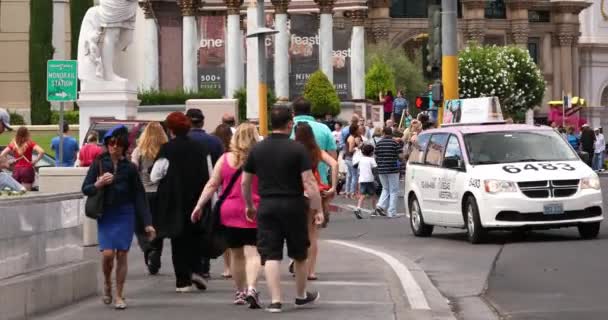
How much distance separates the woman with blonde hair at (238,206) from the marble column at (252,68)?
131 ft

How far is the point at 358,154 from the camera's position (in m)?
35.0

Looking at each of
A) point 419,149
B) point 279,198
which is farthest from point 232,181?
point 419,149

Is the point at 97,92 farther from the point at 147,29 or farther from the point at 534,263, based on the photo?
the point at 147,29

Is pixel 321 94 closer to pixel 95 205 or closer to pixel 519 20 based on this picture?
pixel 95 205

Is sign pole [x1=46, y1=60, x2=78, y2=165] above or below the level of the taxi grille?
above

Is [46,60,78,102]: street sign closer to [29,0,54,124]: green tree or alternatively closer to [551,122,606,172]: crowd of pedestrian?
[29,0,54,124]: green tree

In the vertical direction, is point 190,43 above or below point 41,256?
above

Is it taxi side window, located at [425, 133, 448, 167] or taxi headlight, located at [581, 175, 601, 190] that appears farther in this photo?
taxi side window, located at [425, 133, 448, 167]

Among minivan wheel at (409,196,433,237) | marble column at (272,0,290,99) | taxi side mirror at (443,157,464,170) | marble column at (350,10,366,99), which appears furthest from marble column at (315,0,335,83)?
taxi side mirror at (443,157,464,170)

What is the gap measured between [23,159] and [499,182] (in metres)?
8.08

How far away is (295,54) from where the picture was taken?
62.1 metres

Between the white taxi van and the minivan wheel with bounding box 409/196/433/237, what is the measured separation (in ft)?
0.05

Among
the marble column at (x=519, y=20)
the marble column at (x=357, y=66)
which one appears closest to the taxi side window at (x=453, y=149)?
the marble column at (x=357, y=66)

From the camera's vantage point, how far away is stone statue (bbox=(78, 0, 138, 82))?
109ft
